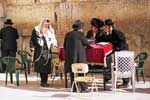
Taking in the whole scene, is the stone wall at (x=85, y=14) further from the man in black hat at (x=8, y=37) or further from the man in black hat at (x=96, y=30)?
the man in black hat at (x=96, y=30)

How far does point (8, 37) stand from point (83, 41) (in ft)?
16.4

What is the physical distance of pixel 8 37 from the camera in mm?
16094

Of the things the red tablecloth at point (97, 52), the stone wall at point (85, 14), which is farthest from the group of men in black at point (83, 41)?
the stone wall at point (85, 14)

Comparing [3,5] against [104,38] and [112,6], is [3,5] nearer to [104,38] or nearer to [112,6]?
[112,6]

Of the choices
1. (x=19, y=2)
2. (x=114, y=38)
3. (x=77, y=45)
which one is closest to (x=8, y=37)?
(x=19, y=2)

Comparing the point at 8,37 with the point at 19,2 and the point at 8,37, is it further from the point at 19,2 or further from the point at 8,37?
the point at 19,2

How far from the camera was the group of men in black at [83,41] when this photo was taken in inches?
460

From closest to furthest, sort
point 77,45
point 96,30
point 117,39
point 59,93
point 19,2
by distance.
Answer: point 77,45 → point 59,93 → point 117,39 → point 96,30 → point 19,2

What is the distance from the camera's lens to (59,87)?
13023 mm

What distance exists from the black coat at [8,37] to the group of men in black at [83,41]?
393cm

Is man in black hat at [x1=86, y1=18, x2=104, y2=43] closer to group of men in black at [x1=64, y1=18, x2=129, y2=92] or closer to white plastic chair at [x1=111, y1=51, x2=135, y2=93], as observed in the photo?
group of men in black at [x1=64, y1=18, x2=129, y2=92]

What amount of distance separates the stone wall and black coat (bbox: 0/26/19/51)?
1.66 metres

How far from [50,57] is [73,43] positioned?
1584 mm

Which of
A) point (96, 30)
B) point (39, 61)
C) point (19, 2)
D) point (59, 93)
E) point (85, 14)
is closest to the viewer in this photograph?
point (59, 93)
